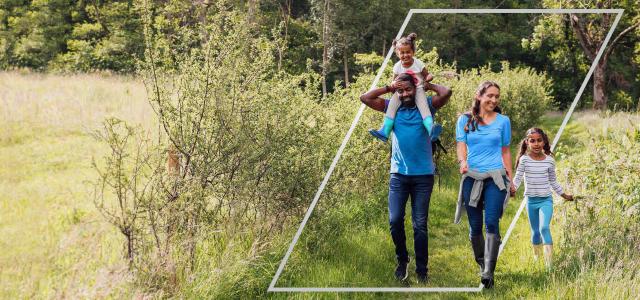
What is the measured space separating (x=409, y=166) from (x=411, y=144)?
0.64 ft

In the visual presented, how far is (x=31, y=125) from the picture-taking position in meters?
12.9

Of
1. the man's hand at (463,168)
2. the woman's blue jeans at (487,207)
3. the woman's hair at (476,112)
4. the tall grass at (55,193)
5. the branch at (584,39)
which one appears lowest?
the tall grass at (55,193)

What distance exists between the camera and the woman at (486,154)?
3.78m

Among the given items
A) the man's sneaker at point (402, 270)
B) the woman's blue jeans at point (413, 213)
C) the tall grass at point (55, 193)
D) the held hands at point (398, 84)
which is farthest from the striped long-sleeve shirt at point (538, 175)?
the tall grass at point (55, 193)

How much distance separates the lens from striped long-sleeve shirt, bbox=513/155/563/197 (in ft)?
14.5

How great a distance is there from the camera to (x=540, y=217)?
4.59 metres

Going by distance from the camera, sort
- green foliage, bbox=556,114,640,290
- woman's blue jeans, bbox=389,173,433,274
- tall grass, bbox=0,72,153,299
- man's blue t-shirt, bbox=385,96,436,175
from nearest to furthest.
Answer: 1. man's blue t-shirt, bbox=385,96,436,175
2. woman's blue jeans, bbox=389,173,433,274
3. green foliage, bbox=556,114,640,290
4. tall grass, bbox=0,72,153,299

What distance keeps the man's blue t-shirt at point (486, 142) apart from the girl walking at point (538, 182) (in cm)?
54

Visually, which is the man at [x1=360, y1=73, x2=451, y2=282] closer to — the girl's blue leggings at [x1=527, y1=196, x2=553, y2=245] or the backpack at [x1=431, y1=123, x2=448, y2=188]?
the backpack at [x1=431, y1=123, x2=448, y2=188]

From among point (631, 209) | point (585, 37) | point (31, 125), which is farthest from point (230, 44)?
point (31, 125)

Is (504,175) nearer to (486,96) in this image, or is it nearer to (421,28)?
(486,96)

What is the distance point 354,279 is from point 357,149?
6.28ft

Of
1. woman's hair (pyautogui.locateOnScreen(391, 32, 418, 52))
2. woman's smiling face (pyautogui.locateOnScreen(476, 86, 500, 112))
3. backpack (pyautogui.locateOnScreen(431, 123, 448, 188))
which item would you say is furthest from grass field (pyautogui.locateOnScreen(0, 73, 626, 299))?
woman's hair (pyautogui.locateOnScreen(391, 32, 418, 52))

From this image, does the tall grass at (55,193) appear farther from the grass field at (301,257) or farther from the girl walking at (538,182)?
the girl walking at (538,182)
